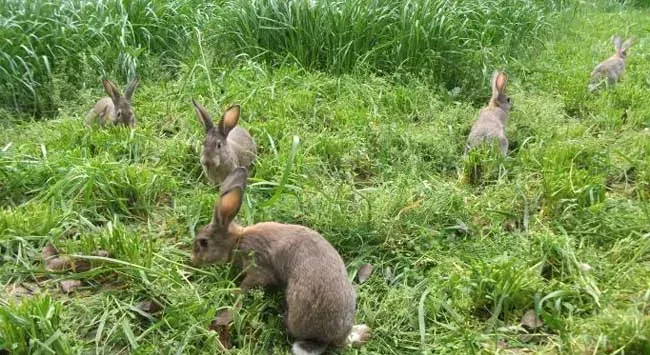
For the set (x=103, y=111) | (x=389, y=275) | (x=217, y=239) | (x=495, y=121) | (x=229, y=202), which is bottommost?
(x=103, y=111)

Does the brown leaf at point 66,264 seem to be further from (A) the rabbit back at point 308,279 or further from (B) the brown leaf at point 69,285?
(A) the rabbit back at point 308,279

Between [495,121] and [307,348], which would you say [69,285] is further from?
[495,121]

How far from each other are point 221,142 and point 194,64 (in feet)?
6.65

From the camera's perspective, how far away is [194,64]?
6.13m

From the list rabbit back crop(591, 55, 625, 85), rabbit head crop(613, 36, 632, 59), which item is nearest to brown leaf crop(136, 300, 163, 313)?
rabbit back crop(591, 55, 625, 85)

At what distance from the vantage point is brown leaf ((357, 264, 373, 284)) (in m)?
3.52

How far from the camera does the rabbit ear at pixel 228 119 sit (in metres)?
4.39

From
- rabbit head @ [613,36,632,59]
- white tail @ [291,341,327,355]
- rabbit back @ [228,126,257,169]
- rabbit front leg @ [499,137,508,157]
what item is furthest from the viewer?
rabbit head @ [613,36,632,59]

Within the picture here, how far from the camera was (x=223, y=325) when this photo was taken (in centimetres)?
311

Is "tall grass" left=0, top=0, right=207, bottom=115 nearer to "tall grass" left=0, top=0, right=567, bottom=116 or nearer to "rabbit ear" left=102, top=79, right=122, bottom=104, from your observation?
"tall grass" left=0, top=0, right=567, bottom=116

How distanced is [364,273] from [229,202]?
78 centimetres

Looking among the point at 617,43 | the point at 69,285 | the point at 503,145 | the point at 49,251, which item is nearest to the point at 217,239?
the point at 69,285

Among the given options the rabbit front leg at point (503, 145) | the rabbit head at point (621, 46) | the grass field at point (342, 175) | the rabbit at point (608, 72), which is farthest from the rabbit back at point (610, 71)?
the rabbit front leg at point (503, 145)

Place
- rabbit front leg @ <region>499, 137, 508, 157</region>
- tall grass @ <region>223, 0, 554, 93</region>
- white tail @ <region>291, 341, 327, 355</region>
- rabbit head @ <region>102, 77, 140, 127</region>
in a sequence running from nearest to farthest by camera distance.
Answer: white tail @ <region>291, 341, 327, 355</region> → rabbit front leg @ <region>499, 137, 508, 157</region> → rabbit head @ <region>102, 77, 140, 127</region> → tall grass @ <region>223, 0, 554, 93</region>
